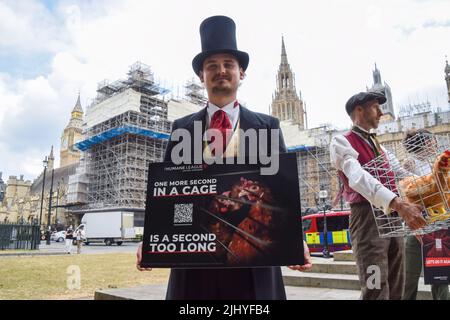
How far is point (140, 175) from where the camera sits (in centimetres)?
4653

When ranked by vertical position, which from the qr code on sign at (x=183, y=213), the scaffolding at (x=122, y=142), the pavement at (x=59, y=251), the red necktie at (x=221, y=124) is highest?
the scaffolding at (x=122, y=142)

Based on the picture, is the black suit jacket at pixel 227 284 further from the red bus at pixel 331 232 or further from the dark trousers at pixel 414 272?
the red bus at pixel 331 232

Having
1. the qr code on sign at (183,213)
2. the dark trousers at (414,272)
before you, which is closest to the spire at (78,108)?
the dark trousers at (414,272)

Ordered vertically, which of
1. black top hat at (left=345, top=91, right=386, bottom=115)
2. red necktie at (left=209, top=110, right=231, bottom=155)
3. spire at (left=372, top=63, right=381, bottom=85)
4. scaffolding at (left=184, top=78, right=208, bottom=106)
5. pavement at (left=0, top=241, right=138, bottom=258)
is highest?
spire at (left=372, top=63, right=381, bottom=85)

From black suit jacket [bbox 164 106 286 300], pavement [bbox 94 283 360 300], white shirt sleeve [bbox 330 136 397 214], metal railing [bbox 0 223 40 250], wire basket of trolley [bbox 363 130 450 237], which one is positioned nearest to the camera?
black suit jacket [bbox 164 106 286 300]

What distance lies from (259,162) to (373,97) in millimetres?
1530

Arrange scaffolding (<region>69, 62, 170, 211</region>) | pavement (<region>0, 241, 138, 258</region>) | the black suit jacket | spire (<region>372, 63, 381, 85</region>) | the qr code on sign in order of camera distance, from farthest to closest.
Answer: spire (<region>372, 63, 381, 85</region>)
scaffolding (<region>69, 62, 170, 211</region>)
pavement (<region>0, 241, 138, 258</region>)
the black suit jacket
the qr code on sign

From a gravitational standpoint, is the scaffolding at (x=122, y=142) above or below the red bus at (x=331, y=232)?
above

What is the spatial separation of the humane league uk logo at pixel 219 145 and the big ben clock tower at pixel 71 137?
100319mm

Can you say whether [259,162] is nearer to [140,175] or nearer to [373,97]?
[373,97]

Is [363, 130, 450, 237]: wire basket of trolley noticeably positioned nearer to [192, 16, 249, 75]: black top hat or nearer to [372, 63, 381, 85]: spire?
[192, 16, 249, 75]: black top hat

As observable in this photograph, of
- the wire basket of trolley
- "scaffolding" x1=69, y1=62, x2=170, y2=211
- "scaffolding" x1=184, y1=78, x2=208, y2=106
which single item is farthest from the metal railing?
"scaffolding" x1=184, y1=78, x2=208, y2=106

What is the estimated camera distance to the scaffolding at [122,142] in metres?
45.6

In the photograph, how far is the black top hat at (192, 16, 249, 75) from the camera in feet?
7.62
